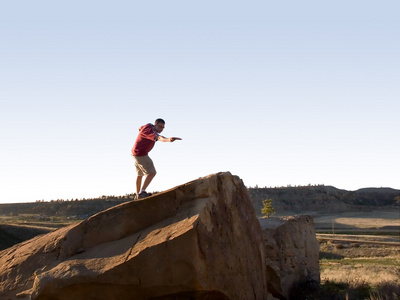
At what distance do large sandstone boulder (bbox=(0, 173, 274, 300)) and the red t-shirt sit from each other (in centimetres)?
193

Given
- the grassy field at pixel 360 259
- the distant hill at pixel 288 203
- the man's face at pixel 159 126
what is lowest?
the grassy field at pixel 360 259

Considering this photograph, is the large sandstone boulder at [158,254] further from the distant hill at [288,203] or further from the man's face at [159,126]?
the distant hill at [288,203]

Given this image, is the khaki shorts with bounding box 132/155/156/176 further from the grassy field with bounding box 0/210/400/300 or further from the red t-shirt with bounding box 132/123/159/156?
the grassy field with bounding box 0/210/400/300

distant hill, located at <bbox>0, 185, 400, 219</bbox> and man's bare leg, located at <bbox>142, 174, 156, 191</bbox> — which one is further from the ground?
distant hill, located at <bbox>0, 185, 400, 219</bbox>

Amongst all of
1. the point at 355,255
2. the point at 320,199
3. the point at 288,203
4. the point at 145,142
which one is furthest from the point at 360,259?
the point at 320,199

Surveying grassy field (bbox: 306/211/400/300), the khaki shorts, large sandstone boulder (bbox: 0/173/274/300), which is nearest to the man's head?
the khaki shorts

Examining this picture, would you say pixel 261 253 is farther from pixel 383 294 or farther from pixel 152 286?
pixel 383 294

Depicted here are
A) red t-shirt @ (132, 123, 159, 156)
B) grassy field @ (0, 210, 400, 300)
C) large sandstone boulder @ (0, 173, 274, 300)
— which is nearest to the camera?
large sandstone boulder @ (0, 173, 274, 300)

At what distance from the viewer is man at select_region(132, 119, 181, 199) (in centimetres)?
1302

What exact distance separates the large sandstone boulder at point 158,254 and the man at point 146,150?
1.60 m

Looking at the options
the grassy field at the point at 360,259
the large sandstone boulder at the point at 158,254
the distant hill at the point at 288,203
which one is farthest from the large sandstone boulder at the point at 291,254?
the distant hill at the point at 288,203

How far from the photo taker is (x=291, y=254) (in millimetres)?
15297

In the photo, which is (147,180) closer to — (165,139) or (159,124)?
(165,139)

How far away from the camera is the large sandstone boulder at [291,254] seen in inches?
575
